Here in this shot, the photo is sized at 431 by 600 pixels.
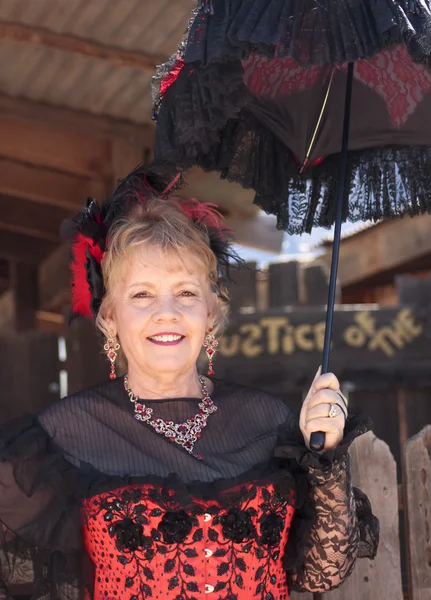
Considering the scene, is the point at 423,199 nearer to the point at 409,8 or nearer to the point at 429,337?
the point at 409,8

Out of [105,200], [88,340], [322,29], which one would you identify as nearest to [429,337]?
[88,340]

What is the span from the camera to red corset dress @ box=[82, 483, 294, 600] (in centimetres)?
269

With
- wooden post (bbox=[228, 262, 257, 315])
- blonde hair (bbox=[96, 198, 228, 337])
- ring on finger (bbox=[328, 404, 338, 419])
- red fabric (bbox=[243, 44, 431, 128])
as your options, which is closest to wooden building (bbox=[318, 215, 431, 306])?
wooden post (bbox=[228, 262, 257, 315])

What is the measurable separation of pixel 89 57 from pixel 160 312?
3058 mm

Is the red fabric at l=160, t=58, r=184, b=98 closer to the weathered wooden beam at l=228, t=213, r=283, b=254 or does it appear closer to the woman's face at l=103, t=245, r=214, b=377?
the woman's face at l=103, t=245, r=214, b=377

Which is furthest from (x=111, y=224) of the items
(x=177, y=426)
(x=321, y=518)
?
(x=321, y=518)

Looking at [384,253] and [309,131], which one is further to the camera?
[384,253]

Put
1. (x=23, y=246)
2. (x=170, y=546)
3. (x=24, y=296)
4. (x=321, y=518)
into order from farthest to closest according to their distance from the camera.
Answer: (x=24, y=296) < (x=23, y=246) < (x=321, y=518) < (x=170, y=546)

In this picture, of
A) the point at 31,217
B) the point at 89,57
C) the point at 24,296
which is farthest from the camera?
the point at 24,296

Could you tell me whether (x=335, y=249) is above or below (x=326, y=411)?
above

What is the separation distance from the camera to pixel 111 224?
3020 millimetres

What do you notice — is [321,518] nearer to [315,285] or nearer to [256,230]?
[315,285]

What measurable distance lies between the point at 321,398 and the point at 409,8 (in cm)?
99
